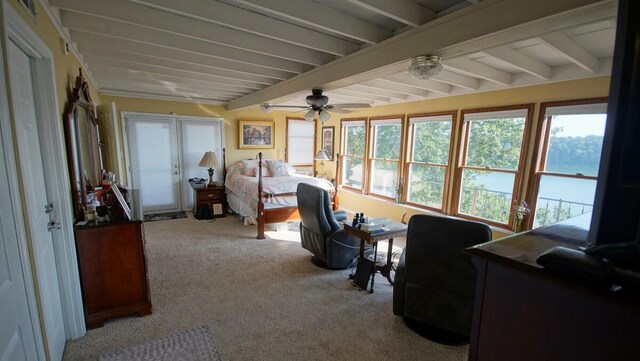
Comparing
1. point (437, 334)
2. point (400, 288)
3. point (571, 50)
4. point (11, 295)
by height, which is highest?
point (571, 50)

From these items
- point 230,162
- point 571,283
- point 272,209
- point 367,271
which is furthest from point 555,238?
point 230,162

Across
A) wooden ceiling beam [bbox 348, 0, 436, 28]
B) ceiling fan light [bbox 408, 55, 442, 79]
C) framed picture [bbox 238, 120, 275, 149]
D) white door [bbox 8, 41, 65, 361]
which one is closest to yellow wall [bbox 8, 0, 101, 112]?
white door [bbox 8, 41, 65, 361]

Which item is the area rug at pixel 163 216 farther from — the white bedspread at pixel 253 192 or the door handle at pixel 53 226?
the door handle at pixel 53 226

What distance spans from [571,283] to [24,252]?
Answer: 2070mm

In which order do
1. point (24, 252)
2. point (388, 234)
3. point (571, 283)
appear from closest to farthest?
point (571, 283) → point (24, 252) → point (388, 234)

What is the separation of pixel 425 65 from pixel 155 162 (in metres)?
5.27

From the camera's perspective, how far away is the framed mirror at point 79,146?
213 centimetres

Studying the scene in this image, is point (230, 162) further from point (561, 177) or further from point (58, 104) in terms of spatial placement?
point (561, 177)

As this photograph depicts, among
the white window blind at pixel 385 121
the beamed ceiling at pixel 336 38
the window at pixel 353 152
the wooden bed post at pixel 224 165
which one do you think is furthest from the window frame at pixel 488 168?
the wooden bed post at pixel 224 165

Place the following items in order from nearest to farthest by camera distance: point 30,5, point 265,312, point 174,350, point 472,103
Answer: point 30,5 < point 174,350 < point 265,312 < point 472,103

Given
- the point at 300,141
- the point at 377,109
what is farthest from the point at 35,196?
the point at 300,141

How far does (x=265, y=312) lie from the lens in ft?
8.32

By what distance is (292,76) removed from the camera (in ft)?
11.2

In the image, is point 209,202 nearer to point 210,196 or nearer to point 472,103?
point 210,196
